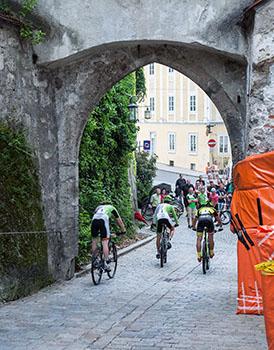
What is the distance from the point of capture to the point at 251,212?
7.07 metres

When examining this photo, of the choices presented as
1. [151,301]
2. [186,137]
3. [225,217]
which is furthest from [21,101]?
[186,137]

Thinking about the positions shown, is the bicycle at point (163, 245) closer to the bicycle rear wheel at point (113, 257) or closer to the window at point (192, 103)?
the bicycle rear wheel at point (113, 257)

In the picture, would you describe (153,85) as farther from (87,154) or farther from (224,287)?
(224,287)

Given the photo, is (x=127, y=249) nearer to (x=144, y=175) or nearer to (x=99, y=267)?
(x=99, y=267)

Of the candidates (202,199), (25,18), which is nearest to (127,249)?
(202,199)

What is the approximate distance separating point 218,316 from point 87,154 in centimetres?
711

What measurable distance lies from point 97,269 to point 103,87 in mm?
3065

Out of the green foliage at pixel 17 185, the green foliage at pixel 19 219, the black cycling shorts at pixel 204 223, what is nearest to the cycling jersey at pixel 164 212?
the black cycling shorts at pixel 204 223

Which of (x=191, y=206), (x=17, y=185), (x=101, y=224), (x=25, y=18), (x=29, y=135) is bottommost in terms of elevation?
(x=191, y=206)

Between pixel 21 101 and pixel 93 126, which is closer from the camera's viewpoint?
pixel 21 101

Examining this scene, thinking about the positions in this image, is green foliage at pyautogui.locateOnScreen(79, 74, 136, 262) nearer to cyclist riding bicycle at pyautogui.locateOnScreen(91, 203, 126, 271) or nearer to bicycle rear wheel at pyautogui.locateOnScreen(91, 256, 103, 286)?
cyclist riding bicycle at pyautogui.locateOnScreen(91, 203, 126, 271)

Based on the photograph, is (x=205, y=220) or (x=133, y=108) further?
(x=133, y=108)

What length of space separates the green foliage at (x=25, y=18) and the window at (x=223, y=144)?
38.7 metres

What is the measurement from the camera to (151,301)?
29.8ft
